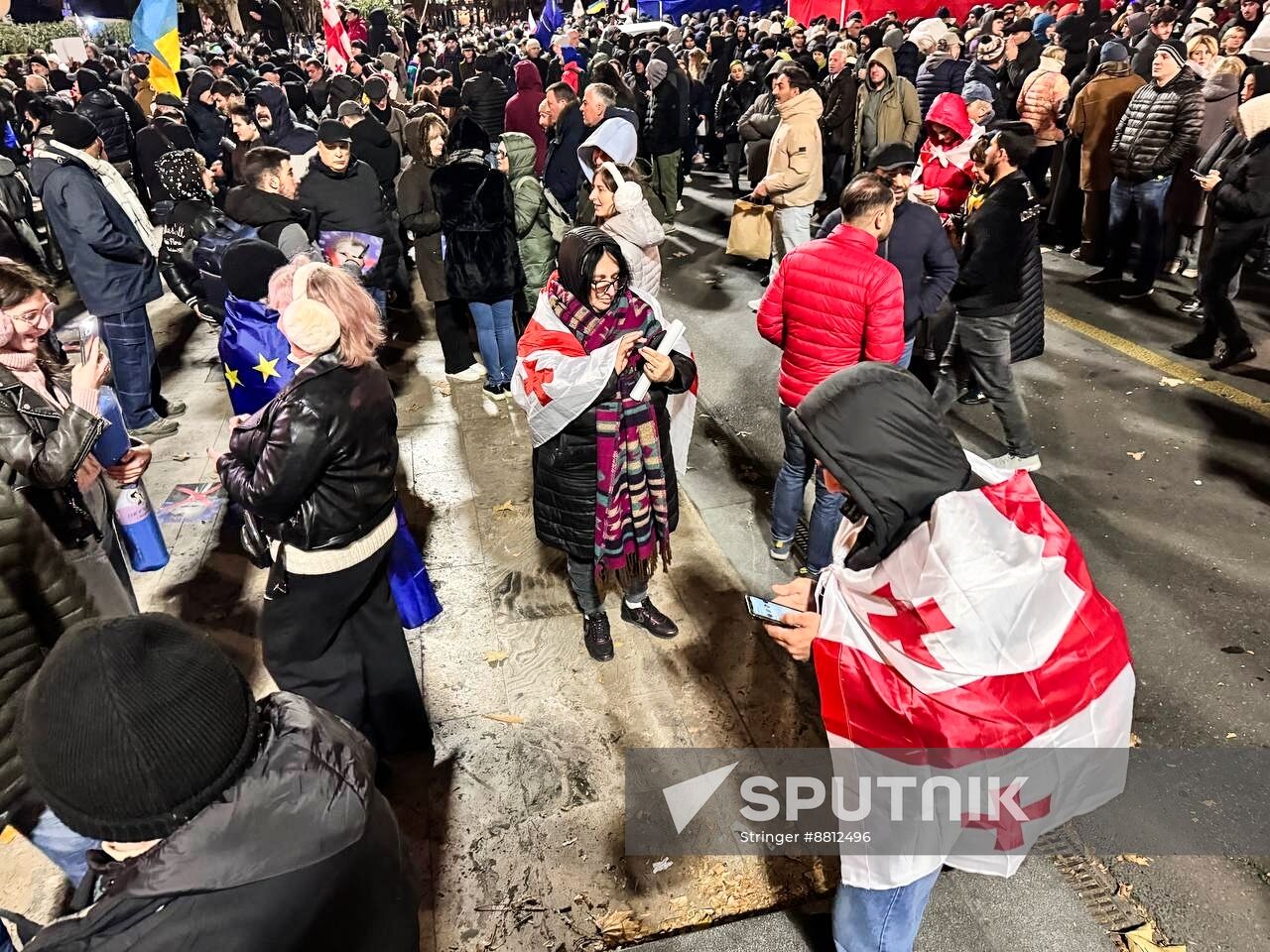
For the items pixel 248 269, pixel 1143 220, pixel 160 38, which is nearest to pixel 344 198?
pixel 248 269

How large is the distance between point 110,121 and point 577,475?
34.7 feet

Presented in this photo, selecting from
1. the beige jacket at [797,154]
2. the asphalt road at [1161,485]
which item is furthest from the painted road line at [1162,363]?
the beige jacket at [797,154]

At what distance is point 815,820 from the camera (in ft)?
10.7

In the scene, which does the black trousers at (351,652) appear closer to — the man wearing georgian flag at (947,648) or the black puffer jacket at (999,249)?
the man wearing georgian flag at (947,648)

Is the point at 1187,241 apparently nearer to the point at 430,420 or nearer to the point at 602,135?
the point at 602,135

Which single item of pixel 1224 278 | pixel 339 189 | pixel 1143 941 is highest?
pixel 339 189

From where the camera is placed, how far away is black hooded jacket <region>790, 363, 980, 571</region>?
206cm

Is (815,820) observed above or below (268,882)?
below

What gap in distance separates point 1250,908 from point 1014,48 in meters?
11.1

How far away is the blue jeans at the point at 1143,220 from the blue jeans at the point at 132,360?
860 cm

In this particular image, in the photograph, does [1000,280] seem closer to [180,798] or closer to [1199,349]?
[1199,349]

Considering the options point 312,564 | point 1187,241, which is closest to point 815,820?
point 312,564

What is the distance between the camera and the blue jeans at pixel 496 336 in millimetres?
6562

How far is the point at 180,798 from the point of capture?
1311mm
